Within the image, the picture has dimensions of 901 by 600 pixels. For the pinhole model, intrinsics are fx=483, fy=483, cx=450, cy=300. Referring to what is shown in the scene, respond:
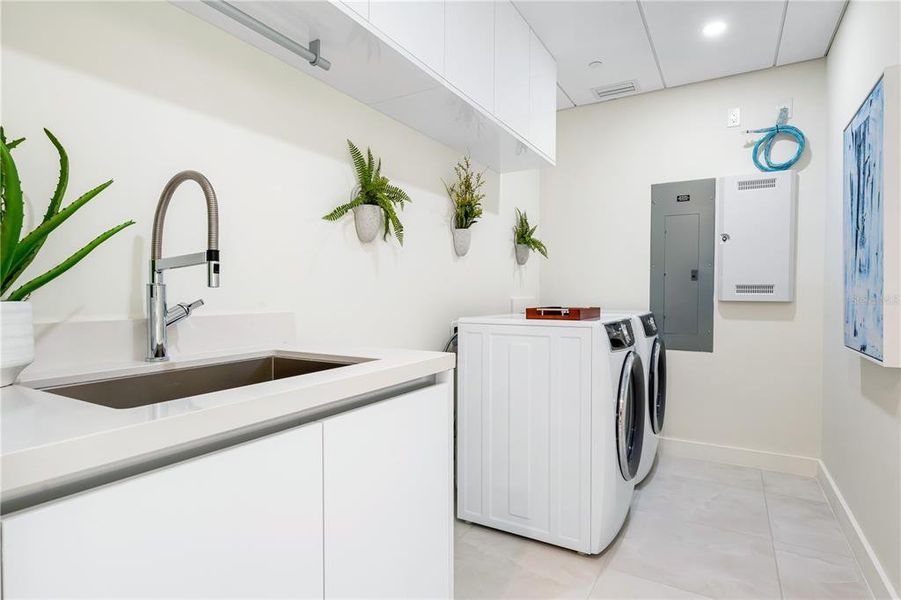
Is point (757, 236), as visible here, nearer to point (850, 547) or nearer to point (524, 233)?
point (524, 233)

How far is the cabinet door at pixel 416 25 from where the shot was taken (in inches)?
54.7

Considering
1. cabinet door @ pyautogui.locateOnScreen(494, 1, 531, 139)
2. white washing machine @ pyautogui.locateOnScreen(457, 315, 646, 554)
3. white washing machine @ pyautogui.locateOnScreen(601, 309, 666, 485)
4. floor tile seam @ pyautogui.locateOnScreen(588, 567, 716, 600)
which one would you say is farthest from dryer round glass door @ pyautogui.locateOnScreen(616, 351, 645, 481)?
cabinet door @ pyautogui.locateOnScreen(494, 1, 531, 139)

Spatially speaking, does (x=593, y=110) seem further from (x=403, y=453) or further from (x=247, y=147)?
(x=403, y=453)

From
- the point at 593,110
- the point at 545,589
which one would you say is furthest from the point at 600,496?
the point at 593,110

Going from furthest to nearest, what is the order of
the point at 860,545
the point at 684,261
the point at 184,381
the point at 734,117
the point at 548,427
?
the point at 684,261 → the point at 734,117 → the point at 548,427 → the point at 860,545 → the point at 184,381

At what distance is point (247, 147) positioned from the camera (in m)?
1.51

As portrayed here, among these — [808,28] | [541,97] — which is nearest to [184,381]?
[541,97]

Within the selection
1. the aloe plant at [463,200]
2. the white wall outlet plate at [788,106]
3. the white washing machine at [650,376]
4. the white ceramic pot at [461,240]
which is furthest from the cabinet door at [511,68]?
the white wall outlet plate at [788,106]

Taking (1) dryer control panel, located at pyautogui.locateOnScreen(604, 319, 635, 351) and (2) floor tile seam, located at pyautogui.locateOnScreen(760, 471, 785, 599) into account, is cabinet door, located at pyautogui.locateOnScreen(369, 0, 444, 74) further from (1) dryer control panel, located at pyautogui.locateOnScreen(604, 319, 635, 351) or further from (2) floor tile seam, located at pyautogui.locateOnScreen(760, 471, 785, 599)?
(2) floor tile seam, located at pyautogui.locateOnScreen(760, 471, 785, 599)

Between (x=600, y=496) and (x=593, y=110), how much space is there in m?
2.82

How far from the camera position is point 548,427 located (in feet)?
6.82

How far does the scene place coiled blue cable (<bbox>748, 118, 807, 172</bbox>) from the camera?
293 cm

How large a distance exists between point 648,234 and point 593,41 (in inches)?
54.5

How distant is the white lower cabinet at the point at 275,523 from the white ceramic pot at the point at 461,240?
1.37 m
